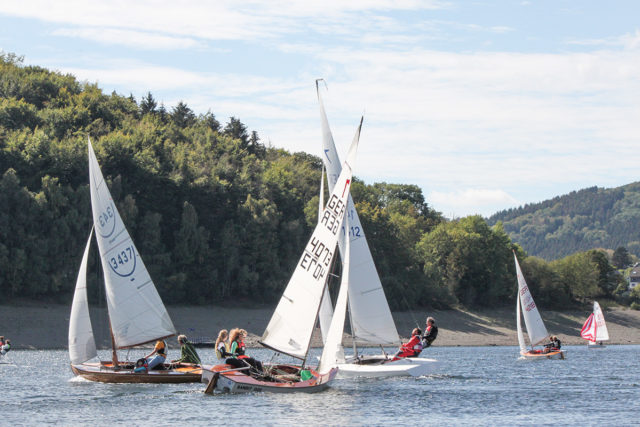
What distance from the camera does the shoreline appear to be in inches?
2756

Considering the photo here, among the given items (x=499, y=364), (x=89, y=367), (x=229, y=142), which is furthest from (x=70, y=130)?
(x=89, y=367)

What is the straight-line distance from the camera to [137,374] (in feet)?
116

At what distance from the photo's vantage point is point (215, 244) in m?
92.9

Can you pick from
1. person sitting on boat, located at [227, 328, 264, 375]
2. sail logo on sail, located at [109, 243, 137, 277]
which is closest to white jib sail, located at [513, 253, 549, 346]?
person sitting on boat, located at [227, 328, 264, 375]

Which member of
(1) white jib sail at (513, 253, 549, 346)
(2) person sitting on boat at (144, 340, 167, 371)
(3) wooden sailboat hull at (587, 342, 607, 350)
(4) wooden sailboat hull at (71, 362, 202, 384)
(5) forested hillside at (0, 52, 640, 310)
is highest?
(5) forested hillside at (0, 52, 640, 310)

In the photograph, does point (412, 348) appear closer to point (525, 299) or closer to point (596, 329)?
point (525, 299)

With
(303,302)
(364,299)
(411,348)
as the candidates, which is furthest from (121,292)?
(411,348)

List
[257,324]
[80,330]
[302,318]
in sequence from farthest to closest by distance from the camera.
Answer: [257,324], [80,330], [302,318]

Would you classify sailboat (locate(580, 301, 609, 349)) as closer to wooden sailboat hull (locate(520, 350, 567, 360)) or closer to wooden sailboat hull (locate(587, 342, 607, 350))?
wooden sailboat hull (locate(587, 342, 607, 350))

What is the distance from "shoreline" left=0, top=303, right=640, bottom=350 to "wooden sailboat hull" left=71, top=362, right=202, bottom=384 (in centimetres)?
3186

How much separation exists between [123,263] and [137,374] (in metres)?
4.41

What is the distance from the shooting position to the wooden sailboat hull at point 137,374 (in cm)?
3550

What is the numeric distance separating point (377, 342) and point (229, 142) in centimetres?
8472

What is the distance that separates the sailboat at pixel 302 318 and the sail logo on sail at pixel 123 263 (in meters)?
5.68
